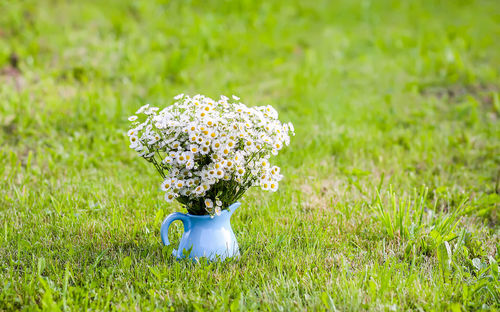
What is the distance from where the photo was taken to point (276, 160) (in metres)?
2.99

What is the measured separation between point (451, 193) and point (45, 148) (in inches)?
123

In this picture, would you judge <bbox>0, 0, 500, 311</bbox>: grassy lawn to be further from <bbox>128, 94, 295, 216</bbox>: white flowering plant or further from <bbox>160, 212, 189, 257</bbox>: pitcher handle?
<bbox>128, 94, 295, 216</bbox>: white flowering plant

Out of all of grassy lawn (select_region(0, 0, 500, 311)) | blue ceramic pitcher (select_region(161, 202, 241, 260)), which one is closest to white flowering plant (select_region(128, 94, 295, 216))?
blue ceramic pitcher (select_region(161, 202, 241, 260))

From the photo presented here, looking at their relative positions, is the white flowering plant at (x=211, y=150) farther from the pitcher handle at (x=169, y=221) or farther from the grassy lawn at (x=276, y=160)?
the grassy lawn at (x=276, y=160)

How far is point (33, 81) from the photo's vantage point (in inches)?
205

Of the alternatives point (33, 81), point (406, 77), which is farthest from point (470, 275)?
point (33, 81)

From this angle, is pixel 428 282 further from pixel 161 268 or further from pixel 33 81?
pixel 33 81

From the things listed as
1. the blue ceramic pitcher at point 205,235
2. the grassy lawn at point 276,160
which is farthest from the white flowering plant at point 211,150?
the grassy lawn at point 276,160

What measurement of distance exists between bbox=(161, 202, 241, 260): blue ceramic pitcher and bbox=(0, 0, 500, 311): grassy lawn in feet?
0.24

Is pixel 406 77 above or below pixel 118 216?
above

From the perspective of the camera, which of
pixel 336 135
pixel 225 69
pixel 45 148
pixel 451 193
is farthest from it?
pixel 225 69

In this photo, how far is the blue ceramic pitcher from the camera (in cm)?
241

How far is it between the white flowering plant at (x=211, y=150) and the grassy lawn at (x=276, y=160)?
356mm

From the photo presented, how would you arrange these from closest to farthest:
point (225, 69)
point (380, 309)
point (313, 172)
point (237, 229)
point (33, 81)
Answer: point (380, 309)
point (237, 229)
point (313, 172)
point (33, 81)
point (225, 69)
